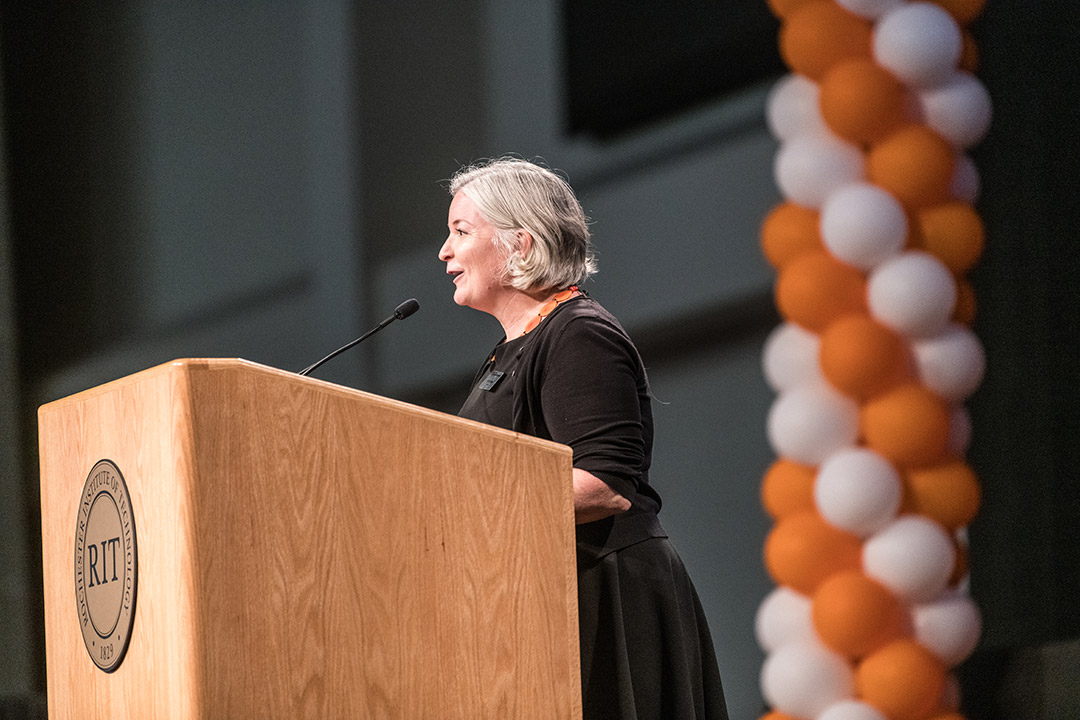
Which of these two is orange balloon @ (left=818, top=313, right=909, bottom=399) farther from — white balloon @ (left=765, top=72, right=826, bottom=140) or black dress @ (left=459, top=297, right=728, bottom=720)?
black dress @ (left=459, top=297, right=728, bottom=720)

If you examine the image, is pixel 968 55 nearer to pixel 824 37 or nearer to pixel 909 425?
pixel 824 37

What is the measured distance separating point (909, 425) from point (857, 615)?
1.35 feet

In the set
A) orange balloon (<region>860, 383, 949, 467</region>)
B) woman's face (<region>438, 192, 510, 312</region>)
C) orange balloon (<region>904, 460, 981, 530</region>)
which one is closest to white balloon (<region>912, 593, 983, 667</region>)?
orange balloon (<region>904, 460, 981, 530</region>)

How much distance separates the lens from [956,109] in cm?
272

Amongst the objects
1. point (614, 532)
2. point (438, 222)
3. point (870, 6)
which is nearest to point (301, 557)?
point (614, 532)

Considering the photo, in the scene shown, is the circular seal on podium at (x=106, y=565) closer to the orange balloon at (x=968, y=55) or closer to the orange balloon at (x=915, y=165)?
the orange balloon at (x=915, y=165)

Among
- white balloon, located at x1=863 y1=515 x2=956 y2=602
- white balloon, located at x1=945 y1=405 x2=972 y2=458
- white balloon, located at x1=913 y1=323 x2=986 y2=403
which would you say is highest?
white balloon, located at x1=913 y1=323 x2=986 y2=403

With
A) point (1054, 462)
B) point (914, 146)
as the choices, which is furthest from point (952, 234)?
point (1054, 462)

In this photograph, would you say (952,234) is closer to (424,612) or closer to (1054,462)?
(1054,462)

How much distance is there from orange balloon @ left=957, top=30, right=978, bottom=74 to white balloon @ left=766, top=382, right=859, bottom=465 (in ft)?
2.59

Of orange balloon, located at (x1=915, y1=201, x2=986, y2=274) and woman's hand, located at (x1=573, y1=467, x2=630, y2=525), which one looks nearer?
woman's hand, located at (x1=573, y1=467, x2=630, y2=525)

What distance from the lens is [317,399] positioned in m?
1.16

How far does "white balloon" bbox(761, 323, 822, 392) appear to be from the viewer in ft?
9.13

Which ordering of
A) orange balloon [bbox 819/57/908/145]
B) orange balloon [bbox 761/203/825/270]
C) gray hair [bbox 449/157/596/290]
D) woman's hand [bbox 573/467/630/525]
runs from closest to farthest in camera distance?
1. woman's hand [bbox 573/467/630/525]
2. gray hair [bbox 449/157/596/290]
3. orange balloon [bbox 819/57/908/145]
4. orange balloon [bbox 761/203/825/270]
